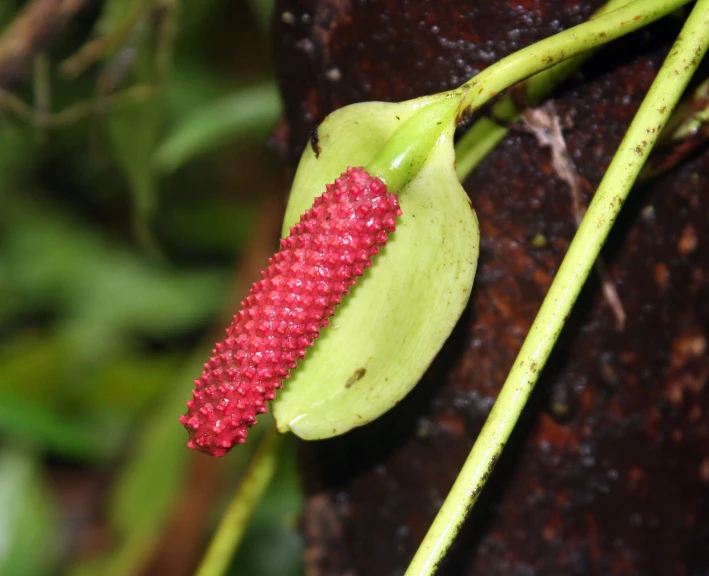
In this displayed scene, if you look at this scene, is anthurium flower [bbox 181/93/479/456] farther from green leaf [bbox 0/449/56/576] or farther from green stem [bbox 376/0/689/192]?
green leaf [bbox 0/449/56/576]

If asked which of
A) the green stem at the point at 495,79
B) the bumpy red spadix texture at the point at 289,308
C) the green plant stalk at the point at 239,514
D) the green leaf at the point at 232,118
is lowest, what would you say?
the green plant stalk at the point at 239,514

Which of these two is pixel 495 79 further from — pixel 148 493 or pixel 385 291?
pixel 148 493

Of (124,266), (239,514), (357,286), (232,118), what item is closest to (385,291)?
(357,286)

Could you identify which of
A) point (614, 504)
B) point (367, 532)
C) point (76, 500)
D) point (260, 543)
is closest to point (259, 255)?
point (260, 543)

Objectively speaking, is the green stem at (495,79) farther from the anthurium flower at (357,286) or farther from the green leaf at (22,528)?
the green leaf at (22,528)

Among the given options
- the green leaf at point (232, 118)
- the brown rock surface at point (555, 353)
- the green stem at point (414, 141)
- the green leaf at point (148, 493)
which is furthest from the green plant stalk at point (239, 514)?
the green leaf at point (148, 493)
